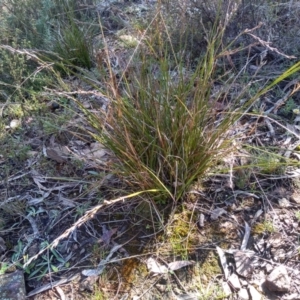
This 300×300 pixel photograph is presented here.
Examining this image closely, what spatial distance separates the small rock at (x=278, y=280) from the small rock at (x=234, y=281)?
4.8 inches

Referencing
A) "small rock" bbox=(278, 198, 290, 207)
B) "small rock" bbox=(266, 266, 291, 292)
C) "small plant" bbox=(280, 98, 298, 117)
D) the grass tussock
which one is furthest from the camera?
"small plant" bbox=(280, 98, 298, 117)

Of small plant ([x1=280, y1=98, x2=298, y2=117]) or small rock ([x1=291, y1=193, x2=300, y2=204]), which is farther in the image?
small plant ([x1=280, y1=98, x2=298, y2=117])

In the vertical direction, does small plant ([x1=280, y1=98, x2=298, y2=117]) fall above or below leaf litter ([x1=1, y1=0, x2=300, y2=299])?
above

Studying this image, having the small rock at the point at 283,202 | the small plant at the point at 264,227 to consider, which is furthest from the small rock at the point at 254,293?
the small rock at the point at 283,202

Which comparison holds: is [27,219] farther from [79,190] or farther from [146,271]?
[146,271]

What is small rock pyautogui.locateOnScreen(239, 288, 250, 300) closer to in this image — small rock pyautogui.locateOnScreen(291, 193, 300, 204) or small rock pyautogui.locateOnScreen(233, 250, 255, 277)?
small rock pyautogui.locateOnScreen(233, 250, 255, 277)

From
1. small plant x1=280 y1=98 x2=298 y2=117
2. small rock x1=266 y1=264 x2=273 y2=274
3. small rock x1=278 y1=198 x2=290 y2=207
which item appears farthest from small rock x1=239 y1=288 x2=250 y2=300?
small plant x1=280 y1=98 x2=298 y2=117

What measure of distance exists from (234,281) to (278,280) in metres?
0.18

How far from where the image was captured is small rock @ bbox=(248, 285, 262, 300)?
5.70ft

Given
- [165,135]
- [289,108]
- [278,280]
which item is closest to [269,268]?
[278,280]

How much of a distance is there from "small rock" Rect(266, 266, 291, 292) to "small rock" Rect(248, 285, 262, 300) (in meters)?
0.05

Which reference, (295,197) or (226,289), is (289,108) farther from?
(226,289)

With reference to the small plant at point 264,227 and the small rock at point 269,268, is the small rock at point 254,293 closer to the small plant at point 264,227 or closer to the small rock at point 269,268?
the small rock at point 269,268

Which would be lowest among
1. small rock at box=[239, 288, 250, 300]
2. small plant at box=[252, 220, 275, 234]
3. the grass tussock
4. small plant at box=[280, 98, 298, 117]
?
small rock at box=[239, 288, 250, 300]
